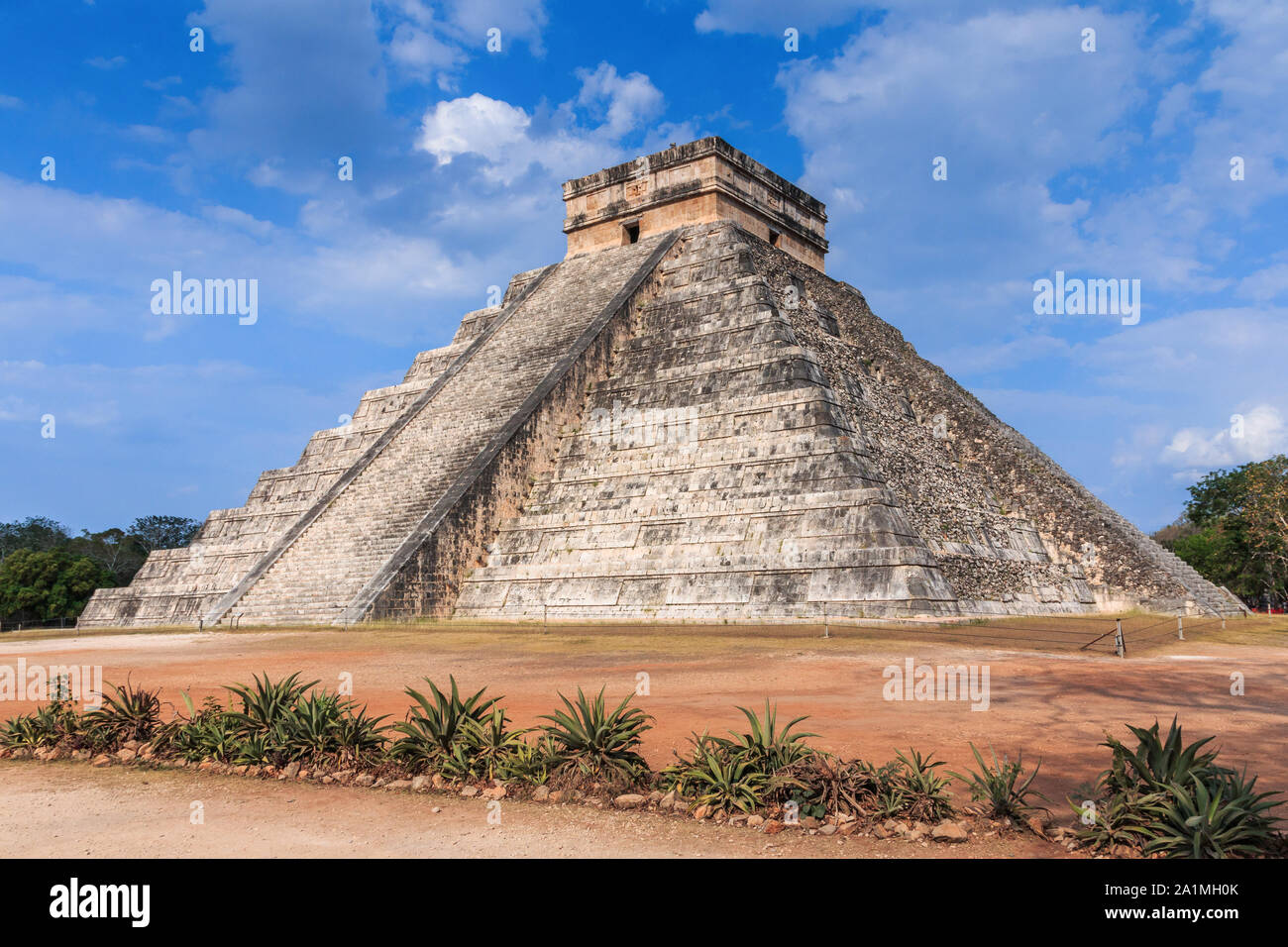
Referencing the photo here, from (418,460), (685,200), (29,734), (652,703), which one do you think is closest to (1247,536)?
(685,200)

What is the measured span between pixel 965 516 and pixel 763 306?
5.48 m

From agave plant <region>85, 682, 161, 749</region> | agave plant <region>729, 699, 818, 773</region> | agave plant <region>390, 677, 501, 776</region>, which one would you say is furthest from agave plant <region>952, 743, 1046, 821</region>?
agave plant <region>85, 682, 161, 749</region>

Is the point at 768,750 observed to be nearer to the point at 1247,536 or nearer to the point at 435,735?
the point at 435,735

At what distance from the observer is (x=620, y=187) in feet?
79.2

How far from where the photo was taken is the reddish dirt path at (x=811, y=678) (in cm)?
577

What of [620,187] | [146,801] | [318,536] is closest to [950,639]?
[146,801]

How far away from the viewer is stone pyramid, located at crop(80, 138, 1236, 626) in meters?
14.6

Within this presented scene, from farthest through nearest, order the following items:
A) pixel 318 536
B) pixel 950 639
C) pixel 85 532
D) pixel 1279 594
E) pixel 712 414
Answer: pixel 85 532, pixel 1279 594, pixel 318 536, pixel 712 414, pixel 950 639

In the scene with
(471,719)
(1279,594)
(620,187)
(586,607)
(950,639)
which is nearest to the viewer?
(471,719)

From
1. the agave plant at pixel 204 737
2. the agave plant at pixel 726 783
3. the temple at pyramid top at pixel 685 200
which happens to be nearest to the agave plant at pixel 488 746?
the agave plant at pixel 726 783

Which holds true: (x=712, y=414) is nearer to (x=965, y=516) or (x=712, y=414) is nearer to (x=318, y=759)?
(x=965, y=516)

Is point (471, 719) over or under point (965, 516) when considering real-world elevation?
under

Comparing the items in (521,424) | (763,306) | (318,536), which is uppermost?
(763,306)

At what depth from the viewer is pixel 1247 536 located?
32.0 m
